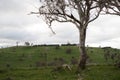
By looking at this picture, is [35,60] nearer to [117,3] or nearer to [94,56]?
[94,56]

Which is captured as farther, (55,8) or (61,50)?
(61,50)

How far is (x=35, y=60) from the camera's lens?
142 meters

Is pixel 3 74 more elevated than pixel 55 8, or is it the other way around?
pixel 55 8

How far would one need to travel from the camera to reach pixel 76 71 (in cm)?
3988

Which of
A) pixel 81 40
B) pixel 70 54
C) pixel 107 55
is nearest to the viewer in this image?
pixel 81 40

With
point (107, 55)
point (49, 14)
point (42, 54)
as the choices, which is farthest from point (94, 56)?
point (49, 14)

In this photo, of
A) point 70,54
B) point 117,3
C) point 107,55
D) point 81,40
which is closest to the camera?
point 117,3

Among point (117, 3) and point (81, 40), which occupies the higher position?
point (117, 3)

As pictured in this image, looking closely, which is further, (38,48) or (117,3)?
(38,48)

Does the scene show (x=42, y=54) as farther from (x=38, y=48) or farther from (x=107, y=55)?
(x=107, y=55)

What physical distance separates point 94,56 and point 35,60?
23.0 m

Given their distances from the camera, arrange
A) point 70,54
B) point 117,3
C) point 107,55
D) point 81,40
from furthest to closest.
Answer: point 70,54
point 107,55
point 81,40
point 117,3

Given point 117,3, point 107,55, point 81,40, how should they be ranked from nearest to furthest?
point 117,3
point 81,40
point 107,55

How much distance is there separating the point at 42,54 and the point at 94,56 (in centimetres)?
2007
